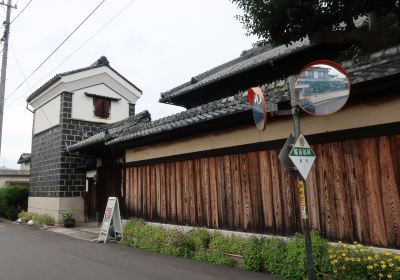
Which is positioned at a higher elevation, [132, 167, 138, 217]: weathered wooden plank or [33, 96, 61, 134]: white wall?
[33, 96, 61, 134]: white wall

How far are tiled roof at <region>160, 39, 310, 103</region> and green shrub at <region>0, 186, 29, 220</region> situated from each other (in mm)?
12554

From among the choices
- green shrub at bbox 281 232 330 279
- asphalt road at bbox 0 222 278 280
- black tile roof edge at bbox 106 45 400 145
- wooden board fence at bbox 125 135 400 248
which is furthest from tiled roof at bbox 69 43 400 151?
asphalt road at bbox 0 222 278 280

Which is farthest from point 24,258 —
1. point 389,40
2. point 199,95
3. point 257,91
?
point 389,40

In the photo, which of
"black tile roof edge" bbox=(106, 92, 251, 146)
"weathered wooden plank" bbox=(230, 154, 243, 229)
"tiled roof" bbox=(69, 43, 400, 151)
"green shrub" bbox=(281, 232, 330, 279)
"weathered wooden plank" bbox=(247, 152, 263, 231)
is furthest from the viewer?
"weathered wooden plank" bbox=(230, 154, 243, 229)

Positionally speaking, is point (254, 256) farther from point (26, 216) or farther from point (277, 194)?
point (26, 216)

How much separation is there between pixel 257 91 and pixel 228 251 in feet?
13.2

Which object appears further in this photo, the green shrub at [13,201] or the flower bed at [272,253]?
the green shrub at [13,201]

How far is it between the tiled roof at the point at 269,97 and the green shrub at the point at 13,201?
42.9ft

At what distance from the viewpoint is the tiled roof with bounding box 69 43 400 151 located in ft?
17.9

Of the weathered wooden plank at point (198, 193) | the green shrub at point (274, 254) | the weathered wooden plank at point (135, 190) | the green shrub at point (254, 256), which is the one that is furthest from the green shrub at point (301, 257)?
the weathered wooden plank at point (135, 190)

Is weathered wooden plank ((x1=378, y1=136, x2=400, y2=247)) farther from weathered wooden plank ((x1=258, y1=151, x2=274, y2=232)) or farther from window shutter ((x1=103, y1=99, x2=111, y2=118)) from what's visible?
window shutter ((x1=103, y1=99, x2=111, y2=118))

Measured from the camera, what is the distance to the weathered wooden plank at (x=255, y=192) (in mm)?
7594

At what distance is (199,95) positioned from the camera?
14430mm

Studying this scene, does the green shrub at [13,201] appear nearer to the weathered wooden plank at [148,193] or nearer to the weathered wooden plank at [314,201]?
the weathered wooden plank at [148,193]
